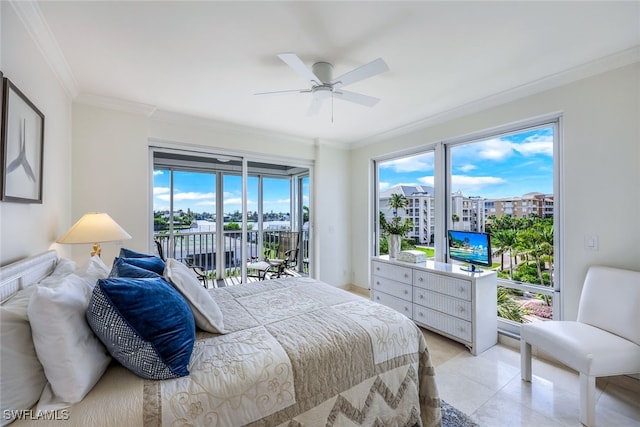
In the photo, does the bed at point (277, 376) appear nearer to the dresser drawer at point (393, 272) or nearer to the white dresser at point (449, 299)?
the white dresser at point (449, 299)

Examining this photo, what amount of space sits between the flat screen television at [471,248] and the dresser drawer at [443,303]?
1.31 feet

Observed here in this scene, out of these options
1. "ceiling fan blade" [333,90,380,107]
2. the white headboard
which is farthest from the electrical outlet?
the white headboard

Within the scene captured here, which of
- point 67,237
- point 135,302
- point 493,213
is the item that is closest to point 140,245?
point 67,237

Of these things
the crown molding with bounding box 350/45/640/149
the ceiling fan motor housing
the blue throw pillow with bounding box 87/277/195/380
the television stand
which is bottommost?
the television stand

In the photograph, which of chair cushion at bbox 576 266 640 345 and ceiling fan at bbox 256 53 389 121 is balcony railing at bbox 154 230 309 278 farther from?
chair cushion at bbox 576 266 640 345

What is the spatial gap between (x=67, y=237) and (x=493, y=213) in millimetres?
4046

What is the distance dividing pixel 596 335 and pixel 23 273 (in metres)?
3.62

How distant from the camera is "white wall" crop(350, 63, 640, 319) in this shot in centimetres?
208

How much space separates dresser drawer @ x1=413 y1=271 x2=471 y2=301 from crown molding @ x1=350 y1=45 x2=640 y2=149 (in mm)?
1890

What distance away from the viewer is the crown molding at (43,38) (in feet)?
4.99

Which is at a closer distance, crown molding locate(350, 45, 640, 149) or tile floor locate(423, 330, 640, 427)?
tile floor locate(423, 330, 640, 427)

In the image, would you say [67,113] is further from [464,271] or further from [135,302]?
[464,271]

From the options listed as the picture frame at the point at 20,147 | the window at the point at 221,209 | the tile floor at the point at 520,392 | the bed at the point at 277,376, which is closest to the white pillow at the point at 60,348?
the bed at the point at 277,376

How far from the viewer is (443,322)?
112 inches
